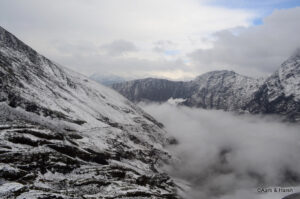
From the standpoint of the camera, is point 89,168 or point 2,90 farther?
point 2,90

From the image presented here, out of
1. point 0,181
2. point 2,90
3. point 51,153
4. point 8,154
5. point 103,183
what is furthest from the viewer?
point 2,90

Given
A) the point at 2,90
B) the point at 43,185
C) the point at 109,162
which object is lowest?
the point at 109,162

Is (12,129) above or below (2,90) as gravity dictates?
below

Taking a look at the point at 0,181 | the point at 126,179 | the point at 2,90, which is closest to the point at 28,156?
the point at 0,181

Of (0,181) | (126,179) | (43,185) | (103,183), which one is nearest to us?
(0,181)

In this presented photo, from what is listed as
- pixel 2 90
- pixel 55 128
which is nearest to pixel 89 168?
pixel 55 128

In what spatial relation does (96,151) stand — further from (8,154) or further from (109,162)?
(8,154)

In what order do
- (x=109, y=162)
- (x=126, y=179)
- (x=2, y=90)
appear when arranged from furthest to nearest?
(x=2, y=90) < (x=109, y=162) < (x=126, y=179)

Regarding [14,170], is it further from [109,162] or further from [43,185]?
[109,162]

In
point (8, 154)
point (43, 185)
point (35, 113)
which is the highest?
point (35, 113)
